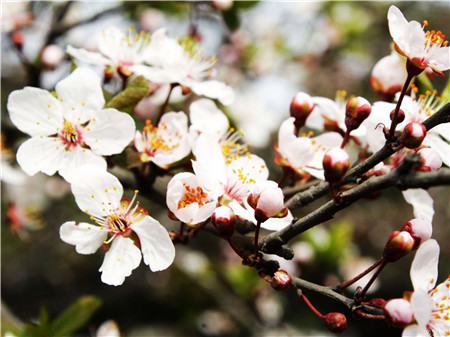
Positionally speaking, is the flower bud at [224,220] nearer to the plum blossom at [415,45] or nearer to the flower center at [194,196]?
the flower center at [194,196]

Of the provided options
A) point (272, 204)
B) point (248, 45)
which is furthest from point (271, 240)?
point (248, 45)

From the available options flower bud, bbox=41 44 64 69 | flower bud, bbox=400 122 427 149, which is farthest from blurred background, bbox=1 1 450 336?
flower bud, bbox=400 122 427 149

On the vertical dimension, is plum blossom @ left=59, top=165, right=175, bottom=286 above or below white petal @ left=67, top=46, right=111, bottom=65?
below

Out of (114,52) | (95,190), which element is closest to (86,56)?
(114,52)

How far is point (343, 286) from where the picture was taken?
39.1 inches

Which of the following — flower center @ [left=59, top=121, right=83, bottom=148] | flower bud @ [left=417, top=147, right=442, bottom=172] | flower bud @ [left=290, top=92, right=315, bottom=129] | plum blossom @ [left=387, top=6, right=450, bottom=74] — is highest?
plum blossom @ [left=387, top=6, right=450, bottom=74]

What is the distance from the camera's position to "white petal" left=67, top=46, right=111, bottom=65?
140 centimetres

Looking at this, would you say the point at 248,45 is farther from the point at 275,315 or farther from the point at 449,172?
the point at 449,172

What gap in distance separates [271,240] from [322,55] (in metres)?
3.17

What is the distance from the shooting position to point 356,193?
2.95 ft

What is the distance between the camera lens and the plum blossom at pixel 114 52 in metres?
1.42

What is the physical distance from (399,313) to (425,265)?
17 cm

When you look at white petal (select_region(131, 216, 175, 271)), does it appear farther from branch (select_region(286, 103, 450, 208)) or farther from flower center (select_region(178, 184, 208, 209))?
branch (select_region(286, 103, 450, 208))

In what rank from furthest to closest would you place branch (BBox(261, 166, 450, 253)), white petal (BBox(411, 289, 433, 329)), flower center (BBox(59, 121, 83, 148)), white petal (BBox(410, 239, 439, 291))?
flower center (BBox(59, 121, 83, 148))
white petal (BBox(410, 239, 439, 291))
white petal (BBox(411, 289, 433, 329))
branch (BBox(261, 166, 450, 253))
